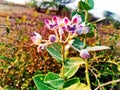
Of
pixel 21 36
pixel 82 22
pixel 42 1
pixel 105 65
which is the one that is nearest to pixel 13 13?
pixel 42 1

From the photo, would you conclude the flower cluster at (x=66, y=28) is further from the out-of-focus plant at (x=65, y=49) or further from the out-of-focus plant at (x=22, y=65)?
the out-of-focus plant at (x=22, y=65)

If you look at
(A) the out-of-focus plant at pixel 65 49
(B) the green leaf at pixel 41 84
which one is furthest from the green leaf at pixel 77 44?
(B) the green leaf at pixel 41 84

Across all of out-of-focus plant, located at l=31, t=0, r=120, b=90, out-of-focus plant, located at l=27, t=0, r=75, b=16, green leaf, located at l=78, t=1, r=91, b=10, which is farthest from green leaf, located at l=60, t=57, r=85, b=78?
out-of-focus plant, located at l=27, t=0, r=75, b=16

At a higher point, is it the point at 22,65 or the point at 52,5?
the point at 22,65

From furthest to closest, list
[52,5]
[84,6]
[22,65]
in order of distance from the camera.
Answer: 1. [52,5]
2. [22,65]
3. [84,6]

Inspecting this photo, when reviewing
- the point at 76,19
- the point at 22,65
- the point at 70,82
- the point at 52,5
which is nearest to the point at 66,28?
the point at 76,19

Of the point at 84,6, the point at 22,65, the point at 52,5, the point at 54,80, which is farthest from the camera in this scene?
the point at 52,5

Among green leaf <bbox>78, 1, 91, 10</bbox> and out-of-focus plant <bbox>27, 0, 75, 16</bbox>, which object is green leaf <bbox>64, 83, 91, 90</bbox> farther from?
out-of-focus plant <bbox>27, 0, 75, 16</bbox>

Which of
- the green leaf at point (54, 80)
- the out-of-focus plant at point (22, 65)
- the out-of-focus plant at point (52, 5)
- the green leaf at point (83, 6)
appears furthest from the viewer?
the out-of-focus plant at point (52, 5)

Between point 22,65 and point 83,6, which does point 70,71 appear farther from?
point 22,65
